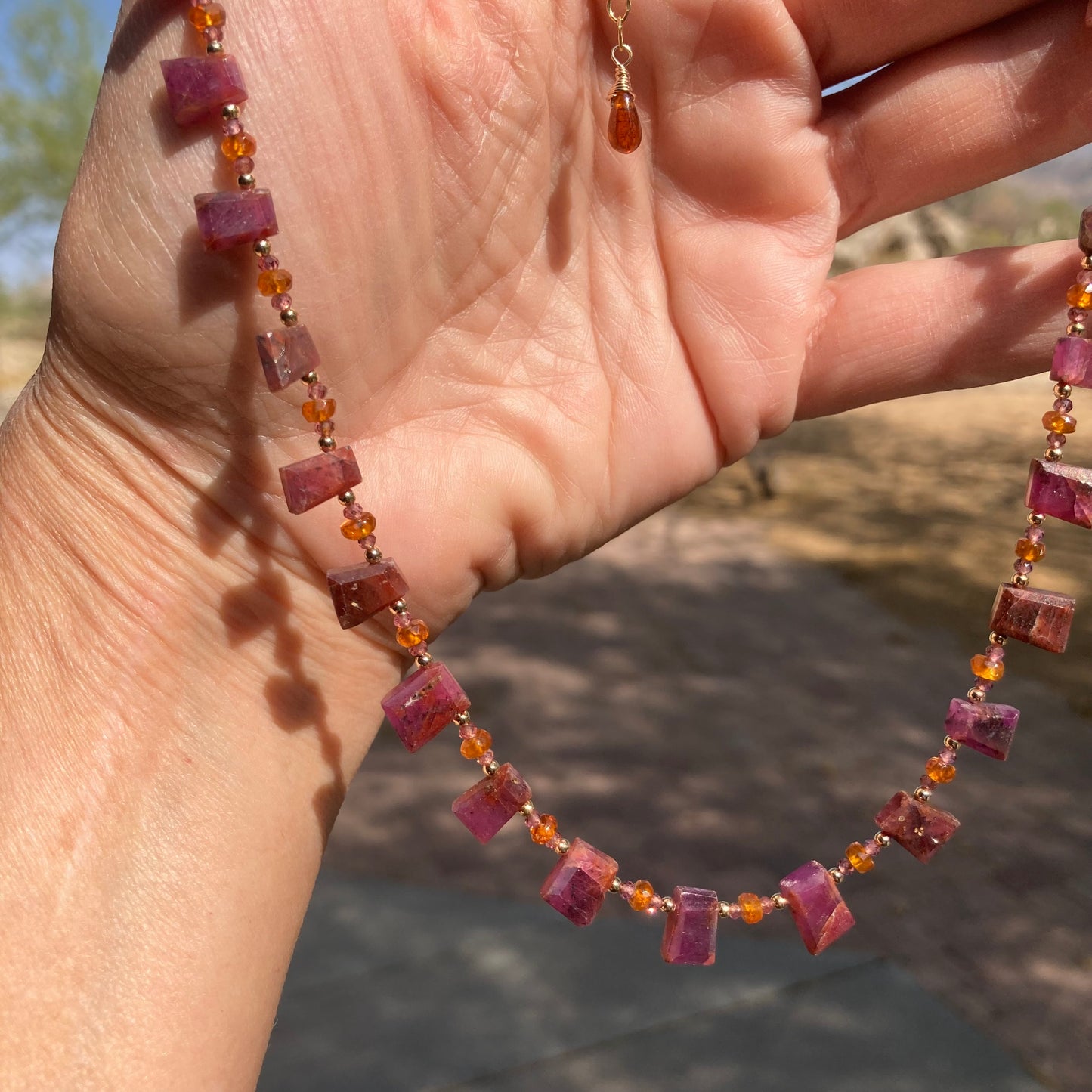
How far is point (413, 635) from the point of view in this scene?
1.30m

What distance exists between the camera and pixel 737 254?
4.63 feet

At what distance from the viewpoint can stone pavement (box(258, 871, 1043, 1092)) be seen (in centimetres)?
189

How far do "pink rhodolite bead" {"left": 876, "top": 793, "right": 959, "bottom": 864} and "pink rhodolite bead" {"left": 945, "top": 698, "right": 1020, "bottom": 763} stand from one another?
11 centimetres

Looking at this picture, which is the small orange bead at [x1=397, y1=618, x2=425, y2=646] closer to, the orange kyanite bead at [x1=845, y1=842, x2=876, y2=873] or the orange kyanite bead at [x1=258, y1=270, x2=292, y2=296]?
the orange kyanite bead at [x1=258, y1=270, x2=292, y2=296]

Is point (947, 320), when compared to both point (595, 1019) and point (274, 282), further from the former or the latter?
point (595, 1019)

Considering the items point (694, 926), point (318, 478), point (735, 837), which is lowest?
point (735, 837)

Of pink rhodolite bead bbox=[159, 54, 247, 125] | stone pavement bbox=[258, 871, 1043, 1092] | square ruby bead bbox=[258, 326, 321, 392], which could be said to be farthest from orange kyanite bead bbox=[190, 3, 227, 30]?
stone pavement bbox=[258, 871, 1043, 1092]

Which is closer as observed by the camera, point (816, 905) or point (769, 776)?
point (816, 905)

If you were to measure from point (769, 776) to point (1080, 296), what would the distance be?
196 centimetres

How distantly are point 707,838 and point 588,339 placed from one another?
5.60ft

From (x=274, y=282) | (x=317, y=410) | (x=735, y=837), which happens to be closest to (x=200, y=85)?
(x=274, y=282)

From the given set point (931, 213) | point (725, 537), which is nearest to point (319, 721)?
point (725, 537)

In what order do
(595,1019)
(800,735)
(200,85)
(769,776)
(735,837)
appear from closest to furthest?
1. (200,85)
2. (595,1019)
3. (735,837)
4. (769,776)
5. (800,735)

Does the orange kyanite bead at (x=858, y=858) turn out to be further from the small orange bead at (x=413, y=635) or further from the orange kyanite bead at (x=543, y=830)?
the small orange bead at (x=413, y=635)
